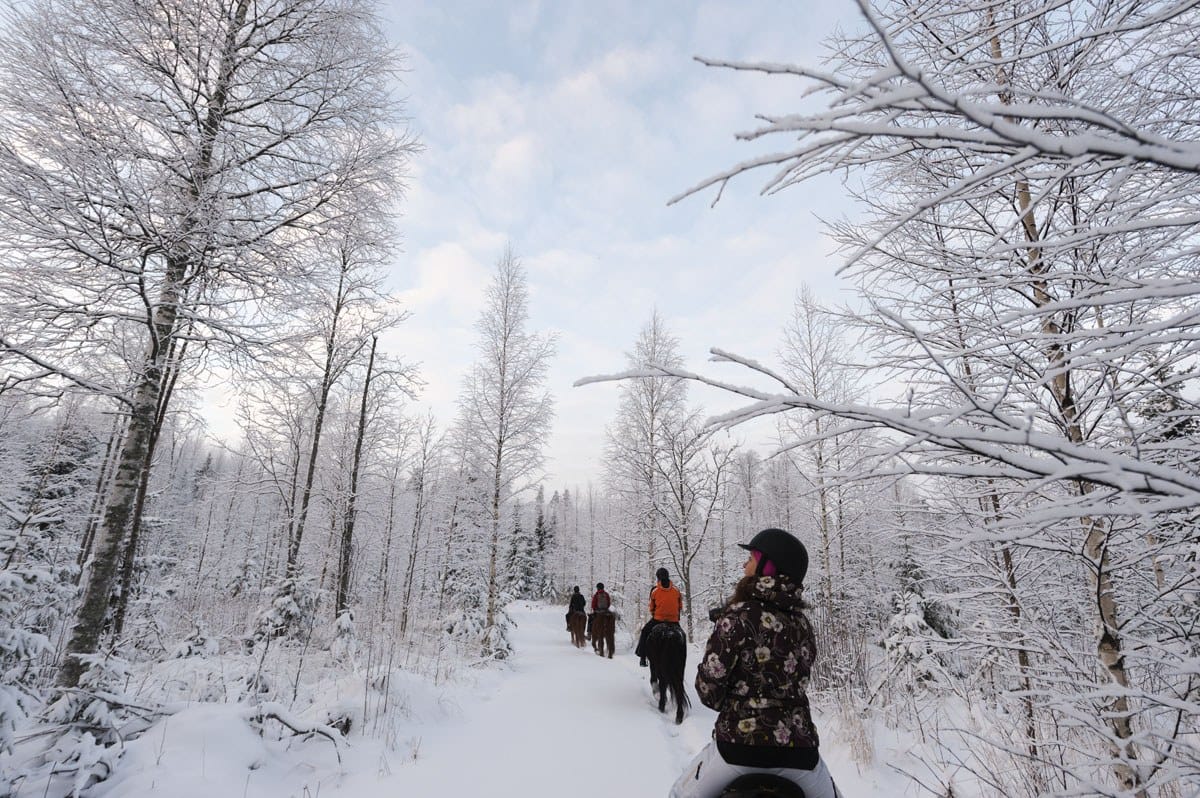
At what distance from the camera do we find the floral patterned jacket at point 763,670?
2.48 m

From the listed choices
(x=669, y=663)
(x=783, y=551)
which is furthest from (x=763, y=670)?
(x=669, y=663)

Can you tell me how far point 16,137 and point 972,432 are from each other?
668cm

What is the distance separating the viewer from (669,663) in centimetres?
645

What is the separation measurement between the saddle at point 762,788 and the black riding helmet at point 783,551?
930 mm

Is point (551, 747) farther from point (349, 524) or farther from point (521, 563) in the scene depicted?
point (521, 563)

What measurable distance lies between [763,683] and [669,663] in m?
4.35

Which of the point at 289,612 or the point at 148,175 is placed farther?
the point at 289,612

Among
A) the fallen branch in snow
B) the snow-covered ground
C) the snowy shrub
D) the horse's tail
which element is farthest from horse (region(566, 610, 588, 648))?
the fallen branch in snow

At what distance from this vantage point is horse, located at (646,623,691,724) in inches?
248

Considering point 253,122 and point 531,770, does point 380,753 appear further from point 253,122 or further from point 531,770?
point 253,122

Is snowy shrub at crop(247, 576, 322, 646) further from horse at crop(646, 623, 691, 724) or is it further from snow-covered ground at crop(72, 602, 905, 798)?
horse at crop(646, 623, 691, 724)

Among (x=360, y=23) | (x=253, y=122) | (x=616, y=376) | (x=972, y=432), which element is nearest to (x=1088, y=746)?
(x=972, y=432)

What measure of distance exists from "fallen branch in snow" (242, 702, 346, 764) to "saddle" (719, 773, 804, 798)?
3289 millimetres

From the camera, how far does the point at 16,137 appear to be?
4070 millimetres
